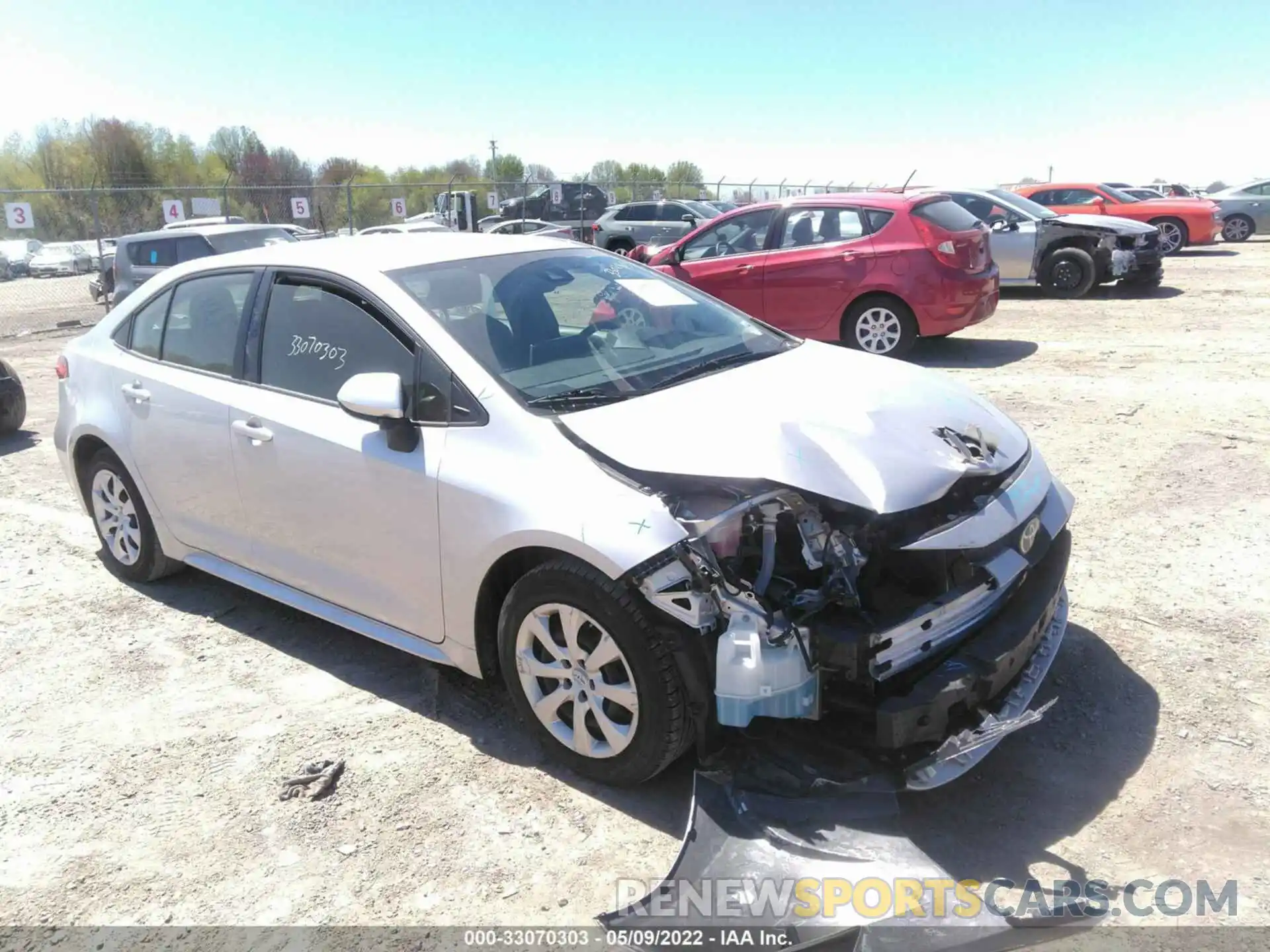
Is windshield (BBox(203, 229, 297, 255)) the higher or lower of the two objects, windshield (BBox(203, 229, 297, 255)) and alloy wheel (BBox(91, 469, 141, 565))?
the higher

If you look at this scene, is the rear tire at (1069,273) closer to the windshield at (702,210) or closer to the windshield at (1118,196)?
the windshield at (1118,196)

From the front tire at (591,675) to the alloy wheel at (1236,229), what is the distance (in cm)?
2708

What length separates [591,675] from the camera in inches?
120

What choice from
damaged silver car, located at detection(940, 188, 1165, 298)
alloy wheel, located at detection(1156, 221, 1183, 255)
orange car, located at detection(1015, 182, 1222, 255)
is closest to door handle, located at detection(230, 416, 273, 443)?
damaged silver car, located at detection(940, 188, 1165, 298)

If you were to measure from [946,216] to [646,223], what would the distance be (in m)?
14.1

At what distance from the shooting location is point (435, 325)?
3.49m

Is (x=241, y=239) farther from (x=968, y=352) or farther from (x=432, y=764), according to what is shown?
(x=432, y=764)

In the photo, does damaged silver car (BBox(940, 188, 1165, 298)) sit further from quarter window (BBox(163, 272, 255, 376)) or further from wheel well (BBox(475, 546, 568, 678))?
wheel well (BBox(475, 546, 568, 678))

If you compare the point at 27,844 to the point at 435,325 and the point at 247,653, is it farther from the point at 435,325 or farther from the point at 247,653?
the point at 435,325

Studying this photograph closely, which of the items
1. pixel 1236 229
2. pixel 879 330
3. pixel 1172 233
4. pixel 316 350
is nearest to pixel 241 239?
pixel 879 330

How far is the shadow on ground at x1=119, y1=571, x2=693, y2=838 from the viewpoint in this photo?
10.4 ft

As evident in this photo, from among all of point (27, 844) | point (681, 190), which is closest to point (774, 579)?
point (27, 844)

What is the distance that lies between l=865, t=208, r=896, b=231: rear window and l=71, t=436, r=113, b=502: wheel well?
722 cm

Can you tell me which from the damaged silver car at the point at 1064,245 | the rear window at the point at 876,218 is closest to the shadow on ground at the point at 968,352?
the rear window at the point at 876,218
